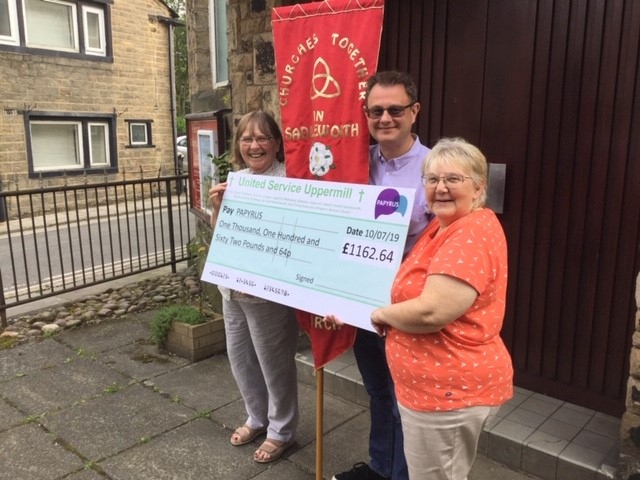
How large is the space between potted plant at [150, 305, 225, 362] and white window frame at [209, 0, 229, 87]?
2916mm

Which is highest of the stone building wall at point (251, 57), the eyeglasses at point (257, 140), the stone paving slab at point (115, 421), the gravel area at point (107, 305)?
the stone building wall at point (251, 57)

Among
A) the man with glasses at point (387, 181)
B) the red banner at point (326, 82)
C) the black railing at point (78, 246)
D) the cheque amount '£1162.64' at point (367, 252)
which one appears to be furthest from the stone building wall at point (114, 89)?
the cheque amount '£1162.64' at point (367, 252)

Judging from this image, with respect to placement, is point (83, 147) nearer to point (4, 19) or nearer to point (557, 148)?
point (4, 19)

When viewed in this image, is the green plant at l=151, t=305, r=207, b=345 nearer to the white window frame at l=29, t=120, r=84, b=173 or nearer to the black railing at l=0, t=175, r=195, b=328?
the black railing at l=0, t=175, r=195, b=328

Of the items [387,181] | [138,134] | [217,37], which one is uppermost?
[217,37]

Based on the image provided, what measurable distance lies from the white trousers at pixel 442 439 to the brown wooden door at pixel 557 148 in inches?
61.6

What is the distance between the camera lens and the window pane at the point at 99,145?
14008 mm

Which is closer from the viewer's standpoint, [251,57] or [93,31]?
[251,57]

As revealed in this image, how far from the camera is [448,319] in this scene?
1.79 meters

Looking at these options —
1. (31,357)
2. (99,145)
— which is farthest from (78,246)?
(99,145)

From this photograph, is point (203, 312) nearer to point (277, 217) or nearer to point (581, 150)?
point (277, 217)

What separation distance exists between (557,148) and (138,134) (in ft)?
44.2

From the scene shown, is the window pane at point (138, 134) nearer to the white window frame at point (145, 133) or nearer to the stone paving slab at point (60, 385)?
the white window frame at point (145, 133)

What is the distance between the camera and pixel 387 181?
245cm
